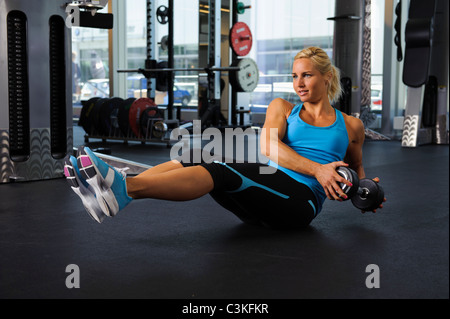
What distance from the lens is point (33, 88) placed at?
330 centimetres

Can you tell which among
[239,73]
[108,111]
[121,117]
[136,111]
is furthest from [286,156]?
[239,73]

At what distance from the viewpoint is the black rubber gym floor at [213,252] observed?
4.53 ft

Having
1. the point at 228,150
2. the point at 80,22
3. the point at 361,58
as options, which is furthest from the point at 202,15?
the point at 80,22

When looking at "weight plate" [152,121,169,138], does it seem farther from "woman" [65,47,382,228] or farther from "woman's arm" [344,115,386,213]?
"woman's arm" [344,115,386,213]

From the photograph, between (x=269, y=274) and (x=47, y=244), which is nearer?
(x=269, y=274)

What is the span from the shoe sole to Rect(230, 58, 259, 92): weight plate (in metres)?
5.29

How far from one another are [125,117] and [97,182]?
176 inches

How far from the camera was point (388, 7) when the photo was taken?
7.07 m

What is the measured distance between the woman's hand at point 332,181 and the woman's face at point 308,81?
31cm

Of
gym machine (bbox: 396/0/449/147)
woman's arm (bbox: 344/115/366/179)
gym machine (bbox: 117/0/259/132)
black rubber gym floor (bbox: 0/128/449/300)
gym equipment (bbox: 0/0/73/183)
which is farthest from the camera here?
gym machine (bbox: 117/0/259/132)

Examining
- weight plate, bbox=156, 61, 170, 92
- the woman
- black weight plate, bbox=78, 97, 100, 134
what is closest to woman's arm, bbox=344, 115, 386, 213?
the woman

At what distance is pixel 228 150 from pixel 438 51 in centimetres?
265

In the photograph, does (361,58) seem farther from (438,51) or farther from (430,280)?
(430,280)

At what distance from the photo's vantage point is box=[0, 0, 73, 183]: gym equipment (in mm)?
3211
